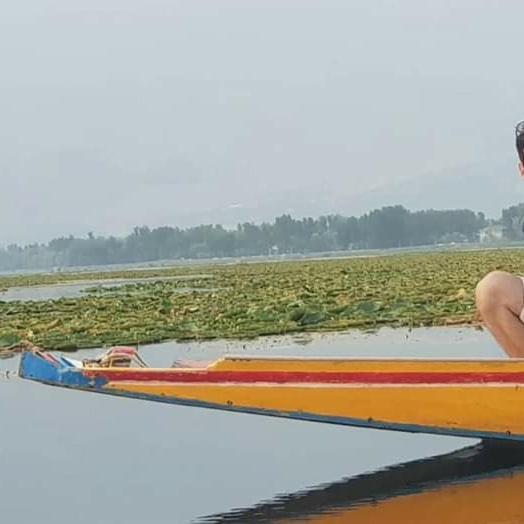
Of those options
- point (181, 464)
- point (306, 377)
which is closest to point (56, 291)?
point (181, 464)

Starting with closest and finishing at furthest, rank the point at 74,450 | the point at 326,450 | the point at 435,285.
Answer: the point at 326,450 < the point at 74,450 < the point at 435,285

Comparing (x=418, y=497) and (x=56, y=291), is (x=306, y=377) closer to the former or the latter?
(x=418, y=497)

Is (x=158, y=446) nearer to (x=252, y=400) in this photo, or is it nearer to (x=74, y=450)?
(x=74, y=450)

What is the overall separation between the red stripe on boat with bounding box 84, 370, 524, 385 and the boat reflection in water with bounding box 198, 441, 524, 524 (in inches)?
21.0

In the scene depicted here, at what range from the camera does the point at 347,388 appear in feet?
19.4

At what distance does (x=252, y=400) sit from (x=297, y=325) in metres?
10.4

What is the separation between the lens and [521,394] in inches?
227

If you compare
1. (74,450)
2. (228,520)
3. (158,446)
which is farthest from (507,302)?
(74,450)

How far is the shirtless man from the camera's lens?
5910 millimetres

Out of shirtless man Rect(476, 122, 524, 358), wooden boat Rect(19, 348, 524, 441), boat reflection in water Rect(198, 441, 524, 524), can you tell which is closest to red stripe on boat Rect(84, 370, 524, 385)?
wooden boat Rect(19, 348, 524, 441)

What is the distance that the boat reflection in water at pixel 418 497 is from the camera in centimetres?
517

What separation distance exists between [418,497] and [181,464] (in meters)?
1.69

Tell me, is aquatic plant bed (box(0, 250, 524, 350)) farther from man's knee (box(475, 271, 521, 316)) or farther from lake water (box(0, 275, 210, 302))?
lake water (box(0, 275, 210, 302))

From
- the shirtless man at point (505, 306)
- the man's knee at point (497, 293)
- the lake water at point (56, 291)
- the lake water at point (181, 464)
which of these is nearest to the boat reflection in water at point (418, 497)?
the lake water at point (181, 464)
